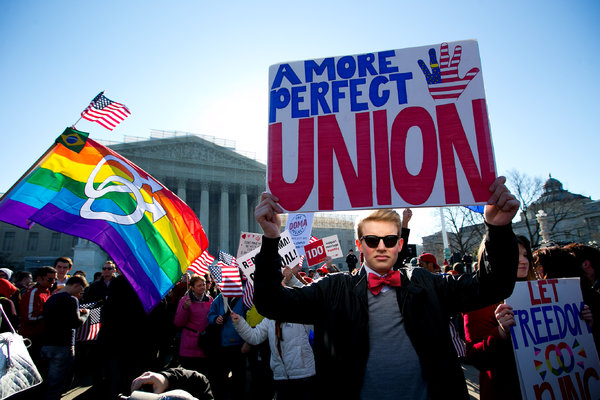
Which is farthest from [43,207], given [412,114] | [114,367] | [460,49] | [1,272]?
[1,272]

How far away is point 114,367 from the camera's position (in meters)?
4.51

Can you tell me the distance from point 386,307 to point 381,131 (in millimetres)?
1168

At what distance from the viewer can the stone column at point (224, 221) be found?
39953 mm

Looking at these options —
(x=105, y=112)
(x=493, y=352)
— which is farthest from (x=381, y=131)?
(x=105, y=112)

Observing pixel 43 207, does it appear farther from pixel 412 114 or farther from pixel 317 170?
pixel 412 114

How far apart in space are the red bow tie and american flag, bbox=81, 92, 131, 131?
15.1ft

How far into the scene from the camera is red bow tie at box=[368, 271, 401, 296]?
6.02 ft

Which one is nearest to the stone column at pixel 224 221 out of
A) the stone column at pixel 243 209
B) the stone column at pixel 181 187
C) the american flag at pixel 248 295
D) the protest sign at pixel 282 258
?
the stone column at pixel 243 209

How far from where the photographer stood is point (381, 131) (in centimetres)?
236

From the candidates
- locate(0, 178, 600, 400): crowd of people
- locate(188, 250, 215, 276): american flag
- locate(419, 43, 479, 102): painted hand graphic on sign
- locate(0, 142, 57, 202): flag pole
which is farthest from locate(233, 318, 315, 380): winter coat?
locate(0, 142, 57, 202): flag pole

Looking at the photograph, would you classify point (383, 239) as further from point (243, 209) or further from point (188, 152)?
point (188, 152)

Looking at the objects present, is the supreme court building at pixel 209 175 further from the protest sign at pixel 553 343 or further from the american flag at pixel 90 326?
the protest sign at pixel 553 343

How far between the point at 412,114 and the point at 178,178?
4139 centimetres

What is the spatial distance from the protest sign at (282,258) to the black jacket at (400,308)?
10.4ft
